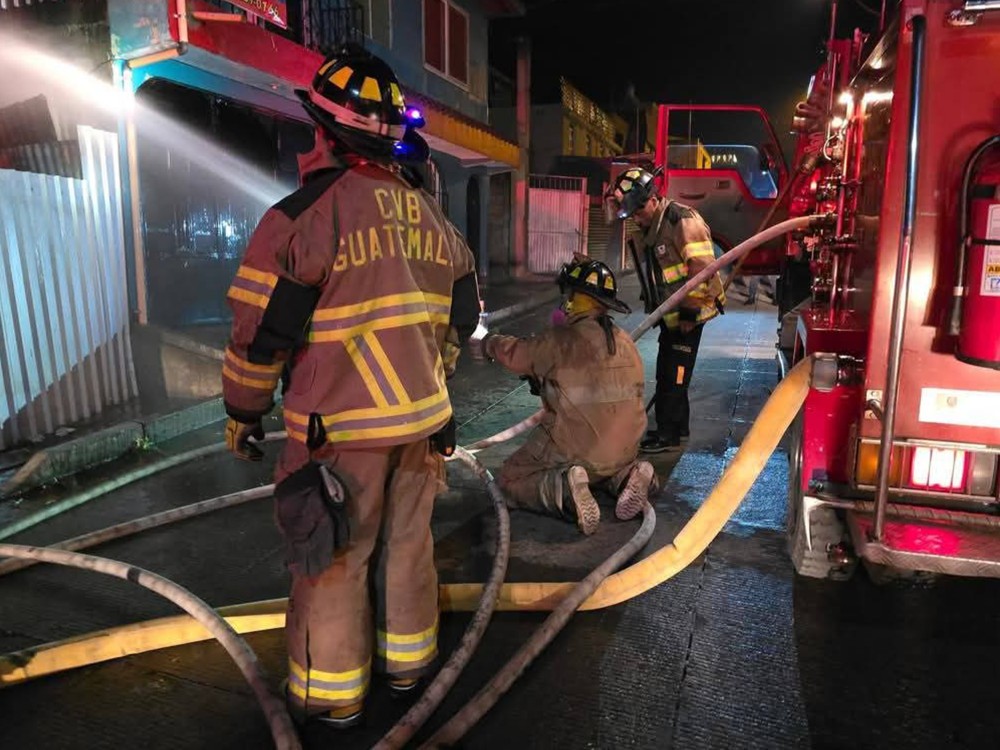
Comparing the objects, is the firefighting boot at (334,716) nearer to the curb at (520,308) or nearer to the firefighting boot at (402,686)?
the firefighting boot at (402,686)

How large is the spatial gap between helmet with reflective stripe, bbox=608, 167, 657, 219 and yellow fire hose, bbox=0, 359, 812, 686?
2.23 meters

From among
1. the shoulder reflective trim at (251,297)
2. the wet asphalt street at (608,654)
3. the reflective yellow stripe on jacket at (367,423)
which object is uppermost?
the shoulder reflective trim at (251,297)

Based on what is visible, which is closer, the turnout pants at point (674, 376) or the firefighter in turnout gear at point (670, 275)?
the firefighter in turnout gear at point (670, 275)

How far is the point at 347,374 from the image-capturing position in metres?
2.11

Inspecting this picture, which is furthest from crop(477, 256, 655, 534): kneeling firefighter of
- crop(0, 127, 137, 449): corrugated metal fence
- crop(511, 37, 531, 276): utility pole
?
crop(511, 37, 531, 276): utility pole

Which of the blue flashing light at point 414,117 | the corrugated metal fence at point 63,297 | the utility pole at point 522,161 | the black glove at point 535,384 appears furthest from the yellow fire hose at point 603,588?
the utility pole at point 522,161

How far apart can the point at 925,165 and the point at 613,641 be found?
1.99 metres

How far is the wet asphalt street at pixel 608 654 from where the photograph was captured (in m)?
2.23

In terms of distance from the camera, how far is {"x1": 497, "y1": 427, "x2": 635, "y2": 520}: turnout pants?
3.73 meters

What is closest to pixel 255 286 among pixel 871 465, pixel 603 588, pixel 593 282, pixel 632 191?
pixel 603 588

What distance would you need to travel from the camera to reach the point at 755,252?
897cm

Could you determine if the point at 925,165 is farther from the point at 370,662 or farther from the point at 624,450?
the point at 370,662

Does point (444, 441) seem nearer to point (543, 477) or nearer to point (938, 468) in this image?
point (543, 477)

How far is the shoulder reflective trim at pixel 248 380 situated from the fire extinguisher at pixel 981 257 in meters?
2.21
